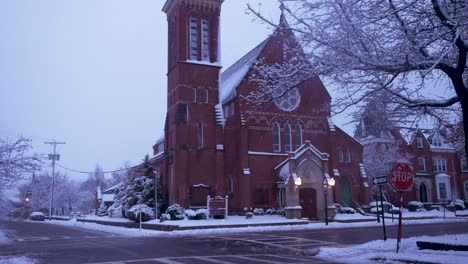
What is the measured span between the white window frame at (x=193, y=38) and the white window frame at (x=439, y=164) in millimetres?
37427

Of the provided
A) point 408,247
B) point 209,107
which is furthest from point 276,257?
point 209,107

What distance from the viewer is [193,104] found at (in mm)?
41031

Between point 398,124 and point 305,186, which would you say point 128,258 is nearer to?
point 398,124

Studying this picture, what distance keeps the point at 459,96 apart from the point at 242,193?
91.9 ft

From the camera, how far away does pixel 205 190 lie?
130 feet

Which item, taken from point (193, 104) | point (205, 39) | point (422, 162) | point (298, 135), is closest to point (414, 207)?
point (422, 162)

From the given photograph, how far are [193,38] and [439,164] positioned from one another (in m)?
39.0

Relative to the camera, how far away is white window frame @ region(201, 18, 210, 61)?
1699 inches

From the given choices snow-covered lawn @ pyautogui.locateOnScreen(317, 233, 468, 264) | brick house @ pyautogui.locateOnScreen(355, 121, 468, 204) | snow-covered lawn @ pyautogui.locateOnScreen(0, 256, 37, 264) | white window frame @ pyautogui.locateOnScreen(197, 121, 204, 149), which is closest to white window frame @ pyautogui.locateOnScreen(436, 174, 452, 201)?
brick house @ pyautogui.locateOnScreen(355, 121, 468, 204)

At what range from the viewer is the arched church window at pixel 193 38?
4259cm

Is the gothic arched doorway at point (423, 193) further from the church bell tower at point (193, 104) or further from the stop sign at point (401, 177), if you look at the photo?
the stop sign at point (401, 177)

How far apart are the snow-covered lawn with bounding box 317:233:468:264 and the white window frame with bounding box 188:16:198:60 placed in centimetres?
3014

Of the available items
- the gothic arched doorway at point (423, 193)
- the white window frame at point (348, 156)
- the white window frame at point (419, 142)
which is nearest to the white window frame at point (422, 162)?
the white window frame at point (419, 142)

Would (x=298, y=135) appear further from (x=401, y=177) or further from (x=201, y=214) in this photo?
(x=401, y=177)
